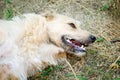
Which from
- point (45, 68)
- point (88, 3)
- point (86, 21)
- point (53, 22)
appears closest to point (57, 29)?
point (53, 22)

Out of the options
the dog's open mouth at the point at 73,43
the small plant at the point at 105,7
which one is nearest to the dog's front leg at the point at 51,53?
the dog's open mouth at the point at 73,43

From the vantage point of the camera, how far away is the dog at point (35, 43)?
201 inches

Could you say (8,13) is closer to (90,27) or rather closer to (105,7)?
(90,27)

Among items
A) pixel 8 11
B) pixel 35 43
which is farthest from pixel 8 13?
pixel 35 43

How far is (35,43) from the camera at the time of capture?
17.6 ft

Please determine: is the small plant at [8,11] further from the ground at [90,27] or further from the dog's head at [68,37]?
the dog's head at [68,37]

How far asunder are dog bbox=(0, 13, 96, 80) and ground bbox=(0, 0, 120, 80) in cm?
27

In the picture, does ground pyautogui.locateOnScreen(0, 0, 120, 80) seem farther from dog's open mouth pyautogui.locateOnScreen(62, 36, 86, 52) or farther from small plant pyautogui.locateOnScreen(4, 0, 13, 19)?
dog's open mouth pyautogui.locateOnScreen(62, 36, 86, 52)

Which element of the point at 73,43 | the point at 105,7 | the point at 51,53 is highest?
the point at 105,7

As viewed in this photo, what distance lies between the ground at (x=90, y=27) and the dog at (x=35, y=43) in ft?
0.89

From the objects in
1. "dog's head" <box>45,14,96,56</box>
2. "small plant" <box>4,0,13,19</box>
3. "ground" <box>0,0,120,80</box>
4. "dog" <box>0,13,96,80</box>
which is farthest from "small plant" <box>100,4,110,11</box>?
"small plant" <box>4,0,13,19</box>

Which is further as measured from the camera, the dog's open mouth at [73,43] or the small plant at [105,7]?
the small plant at [105,7]

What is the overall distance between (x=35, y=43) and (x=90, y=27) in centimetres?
143

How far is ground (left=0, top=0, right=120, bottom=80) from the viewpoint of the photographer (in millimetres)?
5633
